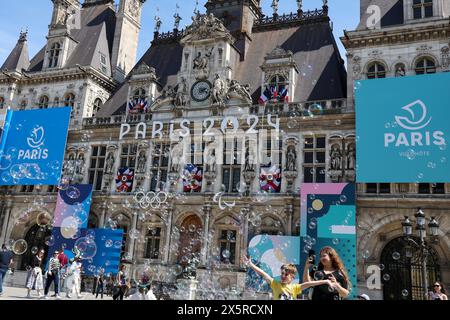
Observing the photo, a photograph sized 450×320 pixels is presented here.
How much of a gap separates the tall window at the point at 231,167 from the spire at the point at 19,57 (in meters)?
19.7

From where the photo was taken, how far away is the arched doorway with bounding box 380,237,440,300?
66.8ft

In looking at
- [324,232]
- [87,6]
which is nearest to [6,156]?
[87,6]

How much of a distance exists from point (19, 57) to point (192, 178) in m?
20.0

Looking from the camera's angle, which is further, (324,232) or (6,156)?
(6,156)

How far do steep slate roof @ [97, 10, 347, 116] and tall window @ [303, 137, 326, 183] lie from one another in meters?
2.80

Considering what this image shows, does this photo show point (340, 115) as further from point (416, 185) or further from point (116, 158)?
point (116, 158)

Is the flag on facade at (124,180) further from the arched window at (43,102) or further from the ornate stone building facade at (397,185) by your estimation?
the ornate stone building facade at (397,185)

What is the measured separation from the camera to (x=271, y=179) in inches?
950

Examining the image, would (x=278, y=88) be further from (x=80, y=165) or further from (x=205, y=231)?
(x=80, y=165)

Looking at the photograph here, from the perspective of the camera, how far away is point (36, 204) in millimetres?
29766

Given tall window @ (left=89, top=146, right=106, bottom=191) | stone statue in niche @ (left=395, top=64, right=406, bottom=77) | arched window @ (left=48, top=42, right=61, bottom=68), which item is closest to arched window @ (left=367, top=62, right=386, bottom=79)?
stone statue in niche @ (left=395, top=64, right=406, bottom=77)

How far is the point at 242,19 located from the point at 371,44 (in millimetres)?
11140

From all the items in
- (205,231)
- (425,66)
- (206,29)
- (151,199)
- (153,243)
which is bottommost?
(153,243)

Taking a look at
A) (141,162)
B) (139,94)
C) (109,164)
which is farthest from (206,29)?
(109,164)
